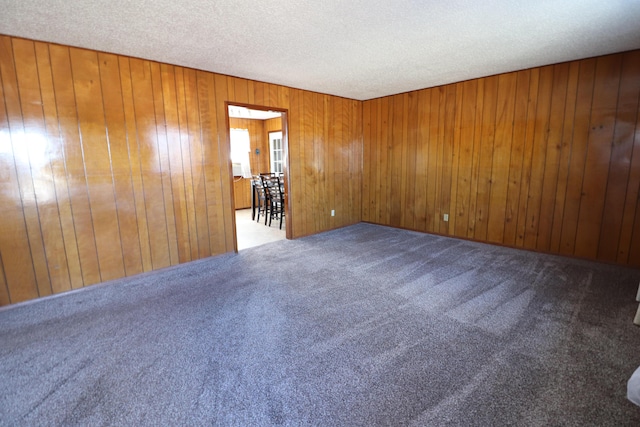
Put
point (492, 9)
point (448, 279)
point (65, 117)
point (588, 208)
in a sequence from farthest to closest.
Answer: point (588, 208)
point (448, 279)
point (65, 117)
point (492, 9)

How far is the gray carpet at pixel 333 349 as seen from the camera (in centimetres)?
160

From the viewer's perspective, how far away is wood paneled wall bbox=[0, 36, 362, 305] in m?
2.74

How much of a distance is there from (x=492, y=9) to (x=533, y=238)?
10.3 ft

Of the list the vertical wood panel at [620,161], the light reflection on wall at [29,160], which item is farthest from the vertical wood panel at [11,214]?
the vertical wood panel at [620,161]

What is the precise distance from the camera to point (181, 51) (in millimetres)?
3059

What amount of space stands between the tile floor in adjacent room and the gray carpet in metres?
1.34

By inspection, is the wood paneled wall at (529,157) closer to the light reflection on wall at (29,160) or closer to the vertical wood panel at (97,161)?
the vertical wood panel at (97,161)

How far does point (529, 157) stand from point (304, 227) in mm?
3532

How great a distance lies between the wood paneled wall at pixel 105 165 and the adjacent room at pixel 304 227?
20mm

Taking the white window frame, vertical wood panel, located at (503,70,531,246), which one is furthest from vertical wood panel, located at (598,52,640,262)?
the white window frame

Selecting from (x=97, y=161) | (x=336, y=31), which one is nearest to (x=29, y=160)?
(x=97, y=161)

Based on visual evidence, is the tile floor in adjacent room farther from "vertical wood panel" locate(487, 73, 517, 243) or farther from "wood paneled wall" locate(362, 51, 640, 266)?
"vertical wood panel" locate(487, 73, 517, 243)

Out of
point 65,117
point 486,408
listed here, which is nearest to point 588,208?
point 486,408

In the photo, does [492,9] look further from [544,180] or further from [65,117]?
[65,117]
